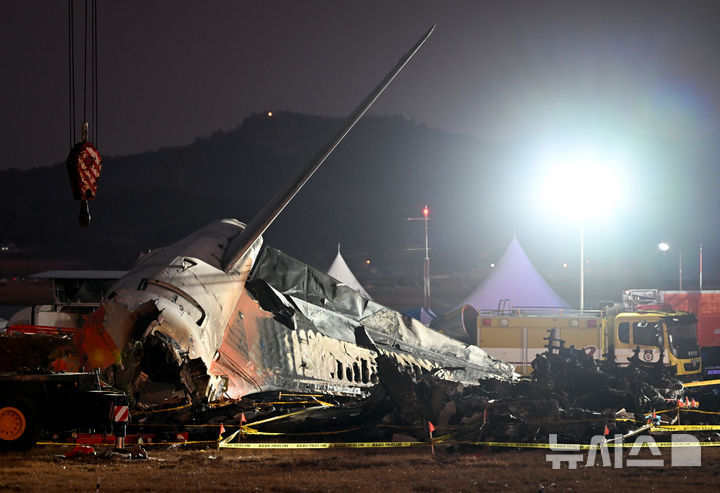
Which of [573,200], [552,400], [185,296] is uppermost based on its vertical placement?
[573,200]

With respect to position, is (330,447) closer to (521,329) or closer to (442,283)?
(521,329)

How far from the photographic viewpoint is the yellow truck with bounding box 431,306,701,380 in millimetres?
23000

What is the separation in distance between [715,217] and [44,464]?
466 ft

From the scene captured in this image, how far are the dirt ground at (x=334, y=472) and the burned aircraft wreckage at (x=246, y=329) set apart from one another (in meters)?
2.25

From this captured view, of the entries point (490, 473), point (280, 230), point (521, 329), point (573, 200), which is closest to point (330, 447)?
point (490, 473)

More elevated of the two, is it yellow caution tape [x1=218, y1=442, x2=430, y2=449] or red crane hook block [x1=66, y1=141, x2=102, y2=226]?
red crane hook block [x1=66, y1=141, x2=102, y2=226]

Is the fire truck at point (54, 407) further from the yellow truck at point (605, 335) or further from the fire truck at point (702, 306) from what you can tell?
the fire truck at point (702, 306)

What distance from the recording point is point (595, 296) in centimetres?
7206

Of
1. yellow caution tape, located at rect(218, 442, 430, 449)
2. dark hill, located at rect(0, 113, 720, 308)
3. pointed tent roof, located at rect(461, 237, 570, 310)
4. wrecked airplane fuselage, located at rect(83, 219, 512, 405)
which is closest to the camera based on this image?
yellow caution tape, located at rect(218, 442, 430, 449)

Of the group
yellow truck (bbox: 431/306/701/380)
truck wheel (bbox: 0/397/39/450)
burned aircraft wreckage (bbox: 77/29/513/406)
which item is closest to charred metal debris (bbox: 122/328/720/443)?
burned aircraft wreckage (bbox: 77/29/513/406)

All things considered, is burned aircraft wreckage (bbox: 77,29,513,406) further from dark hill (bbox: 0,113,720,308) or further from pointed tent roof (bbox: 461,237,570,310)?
dark hill (bbox: 0,113,720,308)

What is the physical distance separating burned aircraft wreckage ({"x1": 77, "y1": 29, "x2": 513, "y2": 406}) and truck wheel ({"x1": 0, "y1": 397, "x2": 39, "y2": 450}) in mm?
2224

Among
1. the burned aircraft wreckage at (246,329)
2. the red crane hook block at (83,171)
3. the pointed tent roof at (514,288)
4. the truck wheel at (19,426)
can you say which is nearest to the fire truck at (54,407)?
the truck wheel at (19,426)

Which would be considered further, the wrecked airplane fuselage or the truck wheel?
the wrecked airplane fuselage
